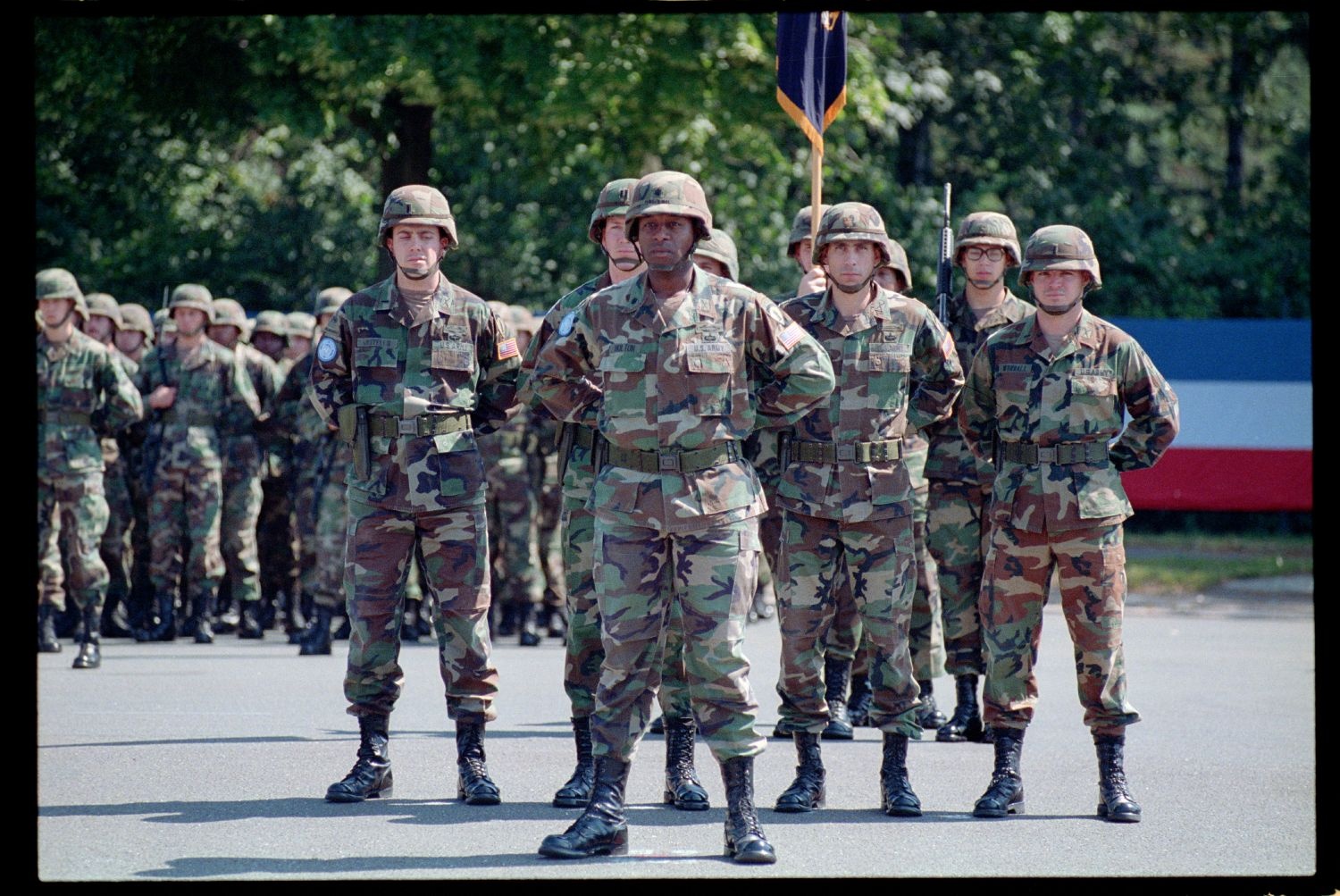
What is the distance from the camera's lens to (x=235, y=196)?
28.5 meters

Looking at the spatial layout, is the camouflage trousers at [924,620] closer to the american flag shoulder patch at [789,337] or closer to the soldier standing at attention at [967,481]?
the soldier standing at attention at [967,481]

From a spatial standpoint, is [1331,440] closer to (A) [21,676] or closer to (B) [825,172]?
(A) [21,676]

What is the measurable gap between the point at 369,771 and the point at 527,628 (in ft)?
20.2

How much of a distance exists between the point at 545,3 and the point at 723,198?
57.8 ft

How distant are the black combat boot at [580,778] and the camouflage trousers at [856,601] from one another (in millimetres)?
847

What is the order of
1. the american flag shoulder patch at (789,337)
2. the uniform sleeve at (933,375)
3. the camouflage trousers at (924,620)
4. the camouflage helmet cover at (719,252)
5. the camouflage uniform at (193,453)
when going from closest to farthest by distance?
the american flag shoulder patch at (789,337) < the uniform sleeve at (933,375) < the camouflage helmet cover at (719,252) < the camouflage trousers at (924,620) < the camouflage uniform at (193,453)

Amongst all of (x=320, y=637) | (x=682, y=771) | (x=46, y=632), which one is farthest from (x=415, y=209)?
(x=46, y=632)

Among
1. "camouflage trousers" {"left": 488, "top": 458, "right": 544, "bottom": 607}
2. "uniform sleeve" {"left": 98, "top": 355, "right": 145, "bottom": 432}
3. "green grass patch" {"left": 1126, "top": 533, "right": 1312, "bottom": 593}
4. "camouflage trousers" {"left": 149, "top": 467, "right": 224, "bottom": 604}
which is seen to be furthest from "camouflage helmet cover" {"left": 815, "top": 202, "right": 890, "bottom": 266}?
"green grass patch" {"left": 1126, "top": 533, "right": 1312, "bottom": 593}

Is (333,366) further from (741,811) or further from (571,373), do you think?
(741,811)

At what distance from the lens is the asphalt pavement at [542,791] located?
6648 millimetres

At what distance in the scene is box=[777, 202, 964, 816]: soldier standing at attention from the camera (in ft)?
25.5

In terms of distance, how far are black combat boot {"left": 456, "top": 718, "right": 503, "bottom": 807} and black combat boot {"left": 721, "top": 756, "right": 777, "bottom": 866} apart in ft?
4.70

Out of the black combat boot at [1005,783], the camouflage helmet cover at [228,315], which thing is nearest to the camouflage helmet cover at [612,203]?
the black combat boot at [1005,783]

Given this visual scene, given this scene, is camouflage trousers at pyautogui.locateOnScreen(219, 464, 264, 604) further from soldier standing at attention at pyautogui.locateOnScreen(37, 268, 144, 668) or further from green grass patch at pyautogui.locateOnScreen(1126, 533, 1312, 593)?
green grass patch at pyautogui.locateOnScreen(1126, 533, 1312, 593)
